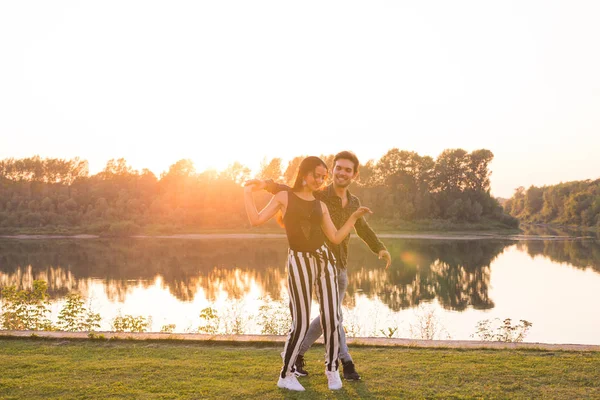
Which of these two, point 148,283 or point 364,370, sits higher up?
point 364,370

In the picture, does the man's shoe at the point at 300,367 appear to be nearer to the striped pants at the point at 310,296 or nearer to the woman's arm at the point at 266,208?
the striped pants at the point at 310,296

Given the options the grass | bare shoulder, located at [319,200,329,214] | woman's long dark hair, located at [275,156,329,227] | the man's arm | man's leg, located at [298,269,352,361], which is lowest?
the grass

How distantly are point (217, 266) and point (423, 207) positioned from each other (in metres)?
47.1

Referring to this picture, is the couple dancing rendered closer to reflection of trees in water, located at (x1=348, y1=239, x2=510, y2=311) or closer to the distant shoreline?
reflection of trees in water, located at (x1=348, y1=239, x2=510, y2=311)

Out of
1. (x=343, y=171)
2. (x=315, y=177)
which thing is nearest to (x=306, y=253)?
(x=315, y=177)

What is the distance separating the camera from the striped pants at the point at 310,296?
3.99 metres

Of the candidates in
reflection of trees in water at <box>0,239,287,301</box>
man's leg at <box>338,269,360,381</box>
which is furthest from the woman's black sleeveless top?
reflection of trees in water at <box>0,239,287,301</box>

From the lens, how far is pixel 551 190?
106m

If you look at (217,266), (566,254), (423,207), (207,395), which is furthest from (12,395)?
(423,207)

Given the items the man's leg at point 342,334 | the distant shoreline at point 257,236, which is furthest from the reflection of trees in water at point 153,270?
the distant shoreline at point 257,236

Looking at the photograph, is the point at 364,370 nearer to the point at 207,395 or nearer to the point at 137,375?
the point at 207,395

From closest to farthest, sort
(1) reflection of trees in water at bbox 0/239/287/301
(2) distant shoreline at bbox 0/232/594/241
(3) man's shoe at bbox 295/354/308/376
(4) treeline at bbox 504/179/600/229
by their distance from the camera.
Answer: (3) man's shoe at bbox 295/354/308/376, (1) reflection of trees in water at bbox 0/239/287/301, (2) distant shoreline at bbox 0/232/594/241, (4) treeline at bbox 504/179/600/229

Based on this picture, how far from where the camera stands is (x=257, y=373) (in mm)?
4566

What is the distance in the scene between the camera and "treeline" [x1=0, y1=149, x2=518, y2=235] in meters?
62.1
